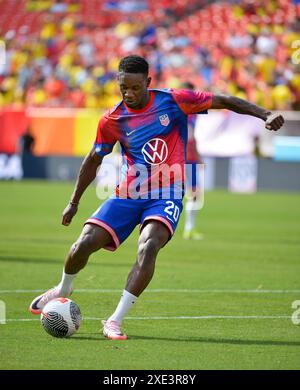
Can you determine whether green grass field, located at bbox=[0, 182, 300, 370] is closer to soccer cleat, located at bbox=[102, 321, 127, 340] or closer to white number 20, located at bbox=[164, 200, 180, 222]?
soccer cleat, located at bbox=[102, 321, 127, 340]

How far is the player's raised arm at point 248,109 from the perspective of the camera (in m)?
7.79

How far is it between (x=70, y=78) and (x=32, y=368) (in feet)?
90.9

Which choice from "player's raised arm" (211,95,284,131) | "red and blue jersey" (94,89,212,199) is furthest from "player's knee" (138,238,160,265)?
"player's raised arm" (211,95,284,131)

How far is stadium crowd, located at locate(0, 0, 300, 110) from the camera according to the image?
29828 millimetres

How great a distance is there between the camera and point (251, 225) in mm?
19953

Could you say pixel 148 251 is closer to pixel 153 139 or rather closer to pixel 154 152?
pixel 154 152

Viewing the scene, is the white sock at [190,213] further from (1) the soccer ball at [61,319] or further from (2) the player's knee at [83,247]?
(1) the soccer ball at [61,319]

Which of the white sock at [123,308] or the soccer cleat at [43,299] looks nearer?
the white sock at [123,308]

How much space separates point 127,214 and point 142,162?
0.51m

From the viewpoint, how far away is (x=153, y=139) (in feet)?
27.3

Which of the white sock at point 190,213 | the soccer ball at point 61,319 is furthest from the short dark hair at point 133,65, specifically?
the white sock at point 190,213

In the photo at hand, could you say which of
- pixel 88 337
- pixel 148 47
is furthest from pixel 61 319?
pixel 148 47
